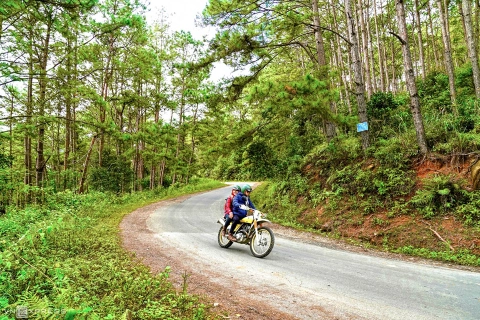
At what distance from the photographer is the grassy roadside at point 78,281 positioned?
2.88m

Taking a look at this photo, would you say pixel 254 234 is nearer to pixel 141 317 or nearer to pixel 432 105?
pixel 141 317

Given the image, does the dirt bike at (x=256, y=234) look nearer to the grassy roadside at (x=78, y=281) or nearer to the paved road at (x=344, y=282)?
the paved road at (x=344, y=282)

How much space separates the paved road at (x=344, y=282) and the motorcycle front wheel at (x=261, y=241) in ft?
0.68

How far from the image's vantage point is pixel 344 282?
16.3ft

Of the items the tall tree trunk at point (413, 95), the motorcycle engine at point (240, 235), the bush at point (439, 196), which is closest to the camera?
the motorcycle engine at point (240, 235)

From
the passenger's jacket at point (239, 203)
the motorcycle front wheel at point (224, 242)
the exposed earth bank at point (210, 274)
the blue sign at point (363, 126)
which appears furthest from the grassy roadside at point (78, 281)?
the blue sign at point (363, 126)

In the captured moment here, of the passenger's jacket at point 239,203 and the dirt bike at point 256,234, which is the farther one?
the passenger's jacket at point 239,203

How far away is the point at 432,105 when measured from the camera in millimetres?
14125

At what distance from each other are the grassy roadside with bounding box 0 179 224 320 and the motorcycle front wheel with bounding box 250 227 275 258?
2.49 metres

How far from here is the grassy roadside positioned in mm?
2882

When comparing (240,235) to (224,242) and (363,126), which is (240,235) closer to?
(224,242)

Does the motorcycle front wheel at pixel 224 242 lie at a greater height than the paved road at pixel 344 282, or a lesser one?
greater

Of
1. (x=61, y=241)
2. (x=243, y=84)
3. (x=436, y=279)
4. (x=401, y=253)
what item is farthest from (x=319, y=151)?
(x=61, y=241)

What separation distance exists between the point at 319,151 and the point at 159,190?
14.1 metres
